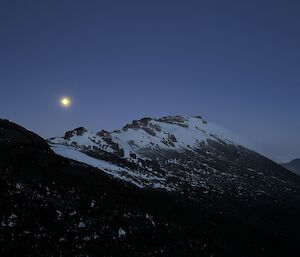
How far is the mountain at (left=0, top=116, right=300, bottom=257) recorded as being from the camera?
1925 inches

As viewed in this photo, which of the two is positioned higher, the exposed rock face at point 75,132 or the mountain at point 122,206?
the exposed rock face at point 75,132

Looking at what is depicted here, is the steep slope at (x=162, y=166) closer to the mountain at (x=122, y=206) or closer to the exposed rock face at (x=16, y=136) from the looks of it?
the mountain at (x=122, y=206)

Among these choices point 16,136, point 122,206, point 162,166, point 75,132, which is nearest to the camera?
point 122,206

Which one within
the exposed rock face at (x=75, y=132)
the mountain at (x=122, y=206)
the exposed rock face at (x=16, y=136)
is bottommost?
the mountain at (x=122, y=206)

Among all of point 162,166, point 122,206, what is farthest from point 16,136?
point 162,166

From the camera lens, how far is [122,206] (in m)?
71.6

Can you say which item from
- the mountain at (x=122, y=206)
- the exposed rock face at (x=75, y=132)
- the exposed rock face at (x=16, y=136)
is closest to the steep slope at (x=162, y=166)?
the exposed rock face at (x=75, y=132)

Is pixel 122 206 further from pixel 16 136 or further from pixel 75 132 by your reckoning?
pixel 75 132

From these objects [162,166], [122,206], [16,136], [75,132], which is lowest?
[122,206]

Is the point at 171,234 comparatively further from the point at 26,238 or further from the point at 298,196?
the point at 298,196

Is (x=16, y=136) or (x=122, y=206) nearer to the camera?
(x=122, y=206)

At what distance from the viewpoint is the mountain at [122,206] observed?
48906 mm

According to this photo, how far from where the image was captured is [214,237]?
3152 inches

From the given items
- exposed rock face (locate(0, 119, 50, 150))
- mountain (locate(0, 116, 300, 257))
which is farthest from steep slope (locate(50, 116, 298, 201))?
exposed rock face (locate(0, 119, 50, 150))
